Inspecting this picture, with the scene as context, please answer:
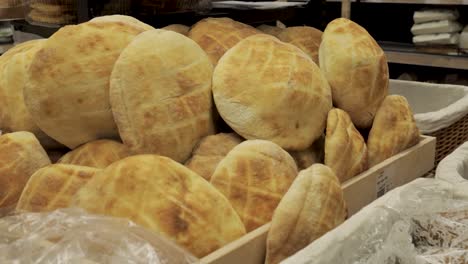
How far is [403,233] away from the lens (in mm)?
760

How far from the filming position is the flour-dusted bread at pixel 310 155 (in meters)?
1.07

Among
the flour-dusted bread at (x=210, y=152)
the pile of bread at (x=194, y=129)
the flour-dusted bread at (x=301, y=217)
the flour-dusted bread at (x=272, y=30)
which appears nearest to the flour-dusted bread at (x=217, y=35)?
the pile of bread at (x=194, y=129)

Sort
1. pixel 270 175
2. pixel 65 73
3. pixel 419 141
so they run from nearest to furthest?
1. pixel 270 175
2. pixel 65 73
3. pixel 419 141

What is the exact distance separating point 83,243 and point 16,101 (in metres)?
0.61

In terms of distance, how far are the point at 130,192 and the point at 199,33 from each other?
59cm

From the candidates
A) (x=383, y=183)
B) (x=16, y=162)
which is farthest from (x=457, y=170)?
(x=16, y=162)

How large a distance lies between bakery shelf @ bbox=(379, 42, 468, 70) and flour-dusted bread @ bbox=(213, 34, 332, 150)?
2081 mm

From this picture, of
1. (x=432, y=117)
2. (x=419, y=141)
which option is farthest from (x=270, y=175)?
(x=432, y=117)

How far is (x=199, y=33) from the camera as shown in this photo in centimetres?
125

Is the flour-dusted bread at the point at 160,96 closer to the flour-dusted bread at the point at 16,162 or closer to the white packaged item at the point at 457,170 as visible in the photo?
the flour-dusted bread at the point at 16,162

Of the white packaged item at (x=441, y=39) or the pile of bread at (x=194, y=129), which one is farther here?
the white packaged item at (x=441, y=39)

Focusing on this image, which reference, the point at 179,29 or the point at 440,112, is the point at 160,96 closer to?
the point at 179,29

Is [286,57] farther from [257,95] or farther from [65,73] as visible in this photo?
[65,73]

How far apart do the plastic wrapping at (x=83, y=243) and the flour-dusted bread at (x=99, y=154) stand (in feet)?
0.93
